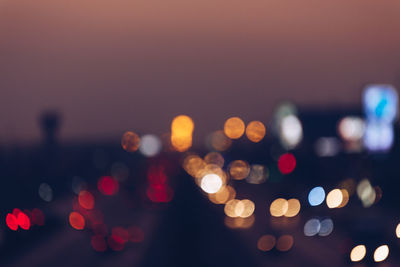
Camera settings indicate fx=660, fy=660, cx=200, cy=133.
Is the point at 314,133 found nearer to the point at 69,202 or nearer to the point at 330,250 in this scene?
the point at 69,202

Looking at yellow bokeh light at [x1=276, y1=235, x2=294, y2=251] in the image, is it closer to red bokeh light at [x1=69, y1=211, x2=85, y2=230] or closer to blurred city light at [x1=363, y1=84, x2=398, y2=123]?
red bokeh light at [x1=69, y1=211, x2=85, y2=230]

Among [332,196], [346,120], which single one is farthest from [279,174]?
[332,196]

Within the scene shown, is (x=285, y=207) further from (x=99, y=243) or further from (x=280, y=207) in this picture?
(x=99, y=243)

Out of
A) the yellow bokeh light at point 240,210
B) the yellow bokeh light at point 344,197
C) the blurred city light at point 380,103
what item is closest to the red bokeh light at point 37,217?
the yellow bokeh light at point 240,210

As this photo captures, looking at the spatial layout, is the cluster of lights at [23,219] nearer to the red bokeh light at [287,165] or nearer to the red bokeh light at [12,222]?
the red bokeh light at [12,222]

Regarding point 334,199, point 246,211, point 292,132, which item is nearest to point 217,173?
point 292,132

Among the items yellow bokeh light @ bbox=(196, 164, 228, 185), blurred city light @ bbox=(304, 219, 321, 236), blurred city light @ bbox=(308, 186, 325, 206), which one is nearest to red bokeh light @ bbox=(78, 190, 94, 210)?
blurred city light @ bbox=(308, 186, 325, 206)
